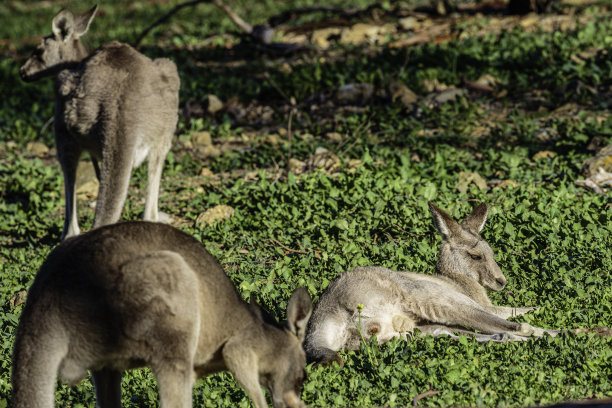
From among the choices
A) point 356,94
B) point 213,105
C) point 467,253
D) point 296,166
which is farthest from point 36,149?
point 467,253

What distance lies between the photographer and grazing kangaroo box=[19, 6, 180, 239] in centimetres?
594

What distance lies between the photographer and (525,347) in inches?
175

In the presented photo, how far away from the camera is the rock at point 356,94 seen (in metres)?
9.32

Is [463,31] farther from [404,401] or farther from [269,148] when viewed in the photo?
[404,401]

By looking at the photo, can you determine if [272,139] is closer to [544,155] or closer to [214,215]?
[214,215]

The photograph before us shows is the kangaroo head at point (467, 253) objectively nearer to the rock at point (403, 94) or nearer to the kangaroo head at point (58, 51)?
the rock at point (403, 94)

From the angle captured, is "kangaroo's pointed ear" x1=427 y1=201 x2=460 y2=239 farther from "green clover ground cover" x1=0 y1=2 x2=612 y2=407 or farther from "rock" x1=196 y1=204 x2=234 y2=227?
"rock" x1=196 y1=204 x2=234 y2=227

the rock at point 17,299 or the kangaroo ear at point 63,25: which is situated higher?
the kangaroo ear at point 63,25

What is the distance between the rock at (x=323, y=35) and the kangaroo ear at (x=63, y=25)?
4.27m

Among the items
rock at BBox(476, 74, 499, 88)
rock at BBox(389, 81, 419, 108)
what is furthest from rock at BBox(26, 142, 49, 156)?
rock at BBox(476, 74, 499, 88)

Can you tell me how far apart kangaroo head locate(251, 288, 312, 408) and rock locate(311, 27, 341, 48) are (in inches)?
319

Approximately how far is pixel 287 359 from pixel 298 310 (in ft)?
0.70

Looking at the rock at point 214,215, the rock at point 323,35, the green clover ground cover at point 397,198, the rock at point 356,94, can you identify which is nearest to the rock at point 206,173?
the green clover ground cover at point 397,198

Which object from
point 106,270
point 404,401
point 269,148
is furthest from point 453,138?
point 106,270
